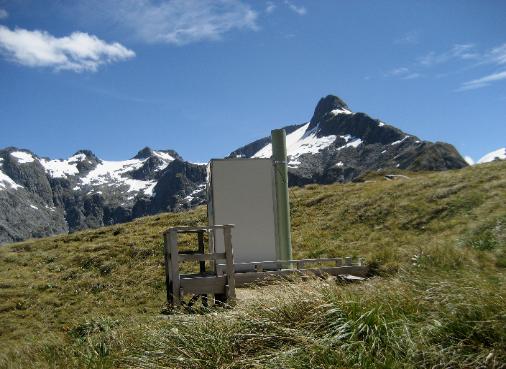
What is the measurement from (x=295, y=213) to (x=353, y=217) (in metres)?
5.67

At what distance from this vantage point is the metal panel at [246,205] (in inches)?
682

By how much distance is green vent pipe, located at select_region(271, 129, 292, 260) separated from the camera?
56.9 ft

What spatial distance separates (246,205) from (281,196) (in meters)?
1.20

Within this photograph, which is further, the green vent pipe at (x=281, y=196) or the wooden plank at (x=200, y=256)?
the green vent pipe at (x=281, y=196)

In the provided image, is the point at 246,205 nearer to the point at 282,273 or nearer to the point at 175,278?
the point at 282,273

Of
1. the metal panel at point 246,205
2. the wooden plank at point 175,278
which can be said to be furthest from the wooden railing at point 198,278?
the metal panel at point 246,205

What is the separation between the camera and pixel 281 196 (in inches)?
685

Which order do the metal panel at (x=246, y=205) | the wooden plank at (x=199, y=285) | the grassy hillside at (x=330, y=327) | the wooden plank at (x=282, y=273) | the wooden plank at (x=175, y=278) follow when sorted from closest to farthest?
the grassy hillside at (x=330, y=327) < the wooden plank at (x=175, y=278) < the wooden plank at (x=199, y=285) < the wooden plank at (x=282, y=273) < the metal panel at (x=246, y=205)

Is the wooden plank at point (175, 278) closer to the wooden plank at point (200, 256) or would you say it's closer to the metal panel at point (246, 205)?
the wooden plank at point (200, 256)

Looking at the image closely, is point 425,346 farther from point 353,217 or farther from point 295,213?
point 295,213

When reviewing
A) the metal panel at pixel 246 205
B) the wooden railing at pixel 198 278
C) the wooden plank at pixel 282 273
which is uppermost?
the metal panel at pixel 246 205

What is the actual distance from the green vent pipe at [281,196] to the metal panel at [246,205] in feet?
0.63

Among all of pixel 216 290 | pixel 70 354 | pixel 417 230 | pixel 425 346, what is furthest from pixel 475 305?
pixel 417 230

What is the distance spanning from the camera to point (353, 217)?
91.8ft
